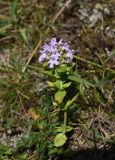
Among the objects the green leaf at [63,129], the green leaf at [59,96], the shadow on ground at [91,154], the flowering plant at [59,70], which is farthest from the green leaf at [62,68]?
the shadow on ground at [91,154]

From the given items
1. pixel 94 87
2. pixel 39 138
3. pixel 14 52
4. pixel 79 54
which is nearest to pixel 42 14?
pixel 14 52

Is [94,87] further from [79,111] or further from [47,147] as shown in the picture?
[47,147]

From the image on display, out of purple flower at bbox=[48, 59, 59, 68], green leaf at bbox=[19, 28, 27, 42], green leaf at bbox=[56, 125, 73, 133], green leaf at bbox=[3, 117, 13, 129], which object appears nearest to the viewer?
purple flower at bbox=[48, 59, 59, 68]

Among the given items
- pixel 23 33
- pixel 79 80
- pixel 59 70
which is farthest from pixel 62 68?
pixel 23 33

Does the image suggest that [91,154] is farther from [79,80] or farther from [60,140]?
[79,80]

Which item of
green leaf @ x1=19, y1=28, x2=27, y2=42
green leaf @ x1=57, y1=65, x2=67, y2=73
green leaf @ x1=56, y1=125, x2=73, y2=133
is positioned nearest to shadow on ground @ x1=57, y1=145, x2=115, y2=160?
green leaf @ x1=56, y1=125, x2=73, y2=133

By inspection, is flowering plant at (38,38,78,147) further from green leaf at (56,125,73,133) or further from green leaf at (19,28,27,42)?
green leaf at (19,28,27,42)
